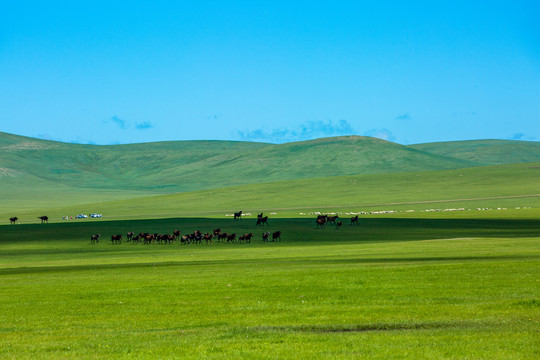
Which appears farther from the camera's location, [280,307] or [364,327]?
[280,307]

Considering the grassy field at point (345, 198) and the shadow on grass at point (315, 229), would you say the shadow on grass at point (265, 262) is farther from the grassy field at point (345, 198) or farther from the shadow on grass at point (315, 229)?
the grassy field at point (345, 198)

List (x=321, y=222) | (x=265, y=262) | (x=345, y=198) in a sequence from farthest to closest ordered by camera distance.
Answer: (x=345, y=198)
(x=321, y=222)
(x=265, y=262)

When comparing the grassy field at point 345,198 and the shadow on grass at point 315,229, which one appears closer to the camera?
the shadow on grass at point 315,229

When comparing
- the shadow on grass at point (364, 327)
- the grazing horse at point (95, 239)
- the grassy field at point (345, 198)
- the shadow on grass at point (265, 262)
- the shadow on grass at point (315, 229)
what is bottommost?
the shadow on grass at point (364, 327)

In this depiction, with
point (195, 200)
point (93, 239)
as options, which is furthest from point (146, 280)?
point (195, 200)

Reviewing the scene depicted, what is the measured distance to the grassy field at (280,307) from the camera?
14.2 meters

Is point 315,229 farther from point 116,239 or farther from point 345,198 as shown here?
point 345,198

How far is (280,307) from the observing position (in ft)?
65.3

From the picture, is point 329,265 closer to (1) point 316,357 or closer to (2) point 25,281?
(2) point 25,281

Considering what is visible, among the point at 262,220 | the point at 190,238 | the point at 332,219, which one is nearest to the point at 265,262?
the point at 190,238

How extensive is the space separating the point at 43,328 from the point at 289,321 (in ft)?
21.3

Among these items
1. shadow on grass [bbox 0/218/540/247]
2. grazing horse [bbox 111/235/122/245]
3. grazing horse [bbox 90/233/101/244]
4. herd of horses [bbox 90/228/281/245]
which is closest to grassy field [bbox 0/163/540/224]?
shadow on grass [bbox 0/218/540/247]

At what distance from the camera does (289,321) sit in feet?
57.5

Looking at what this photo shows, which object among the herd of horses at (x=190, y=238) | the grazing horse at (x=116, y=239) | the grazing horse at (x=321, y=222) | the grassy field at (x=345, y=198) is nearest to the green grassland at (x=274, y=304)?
the herd of horses at (x=190, y=238)
